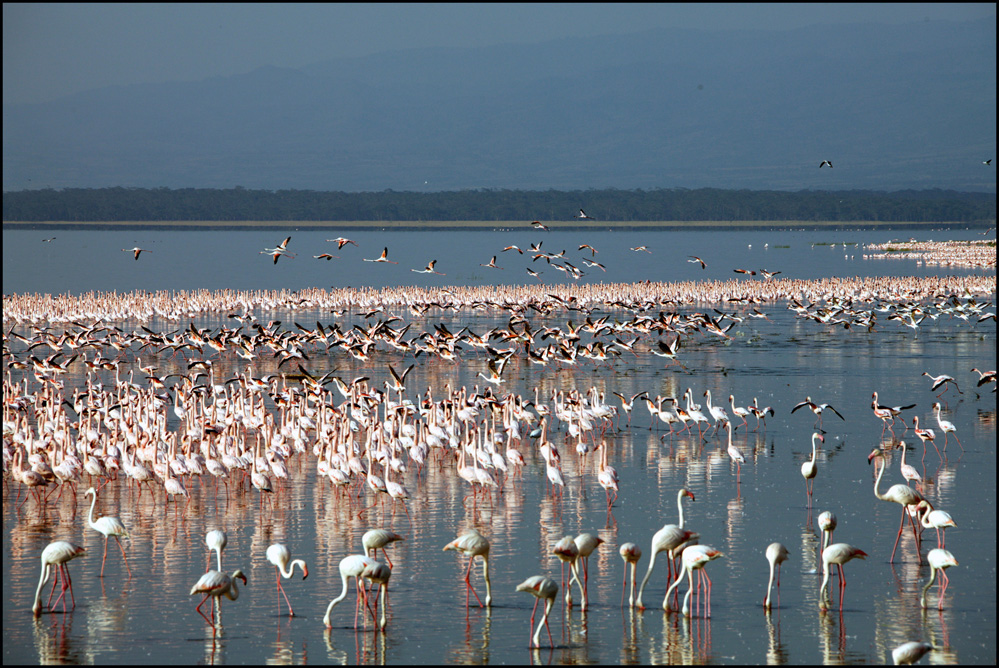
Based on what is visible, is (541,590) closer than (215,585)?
Yes

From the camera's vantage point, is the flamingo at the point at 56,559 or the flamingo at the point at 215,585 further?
the flamingo at the point at 56,559

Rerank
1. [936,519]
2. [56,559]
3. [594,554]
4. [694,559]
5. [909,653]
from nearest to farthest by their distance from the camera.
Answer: [909,653] < [694,559] < [56,559] < [936,519] < [594,554]

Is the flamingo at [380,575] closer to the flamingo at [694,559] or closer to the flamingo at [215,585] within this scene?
the flamingo at [215,585]

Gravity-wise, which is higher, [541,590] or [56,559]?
[56,559]

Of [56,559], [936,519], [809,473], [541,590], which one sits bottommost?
[541,590]

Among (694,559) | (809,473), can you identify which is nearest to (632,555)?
(694,559)

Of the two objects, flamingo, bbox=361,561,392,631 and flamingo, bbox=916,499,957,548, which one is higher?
flamingo, bbox=916,499,957,548

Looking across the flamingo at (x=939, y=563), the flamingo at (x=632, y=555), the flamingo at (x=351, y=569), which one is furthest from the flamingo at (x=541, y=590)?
the flamingo at (x=939, y=563)

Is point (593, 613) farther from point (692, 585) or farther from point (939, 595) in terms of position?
point (939, 595)

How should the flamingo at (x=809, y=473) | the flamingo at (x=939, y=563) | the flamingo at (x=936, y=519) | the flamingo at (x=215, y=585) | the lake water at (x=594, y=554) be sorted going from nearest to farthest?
1. the flamingo at (x=215, y=585)
2. the lake water at (x=594, y=554)
3. the flamingo at (x=939, y=563)
4. the flamingo at (x=936, y=519)
5. the flamingo at (x=809, y=473)

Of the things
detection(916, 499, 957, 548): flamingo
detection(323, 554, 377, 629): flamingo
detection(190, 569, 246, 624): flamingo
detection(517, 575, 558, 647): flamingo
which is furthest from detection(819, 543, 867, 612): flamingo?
detection(190, 569, 246, 624): flamingo

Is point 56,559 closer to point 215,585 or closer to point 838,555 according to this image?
point 215,585

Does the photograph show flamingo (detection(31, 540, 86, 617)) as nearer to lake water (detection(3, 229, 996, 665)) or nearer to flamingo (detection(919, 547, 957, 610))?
lake water (detection(3, 229, 996, 665))

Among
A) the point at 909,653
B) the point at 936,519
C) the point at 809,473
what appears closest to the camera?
the point at 909,653
